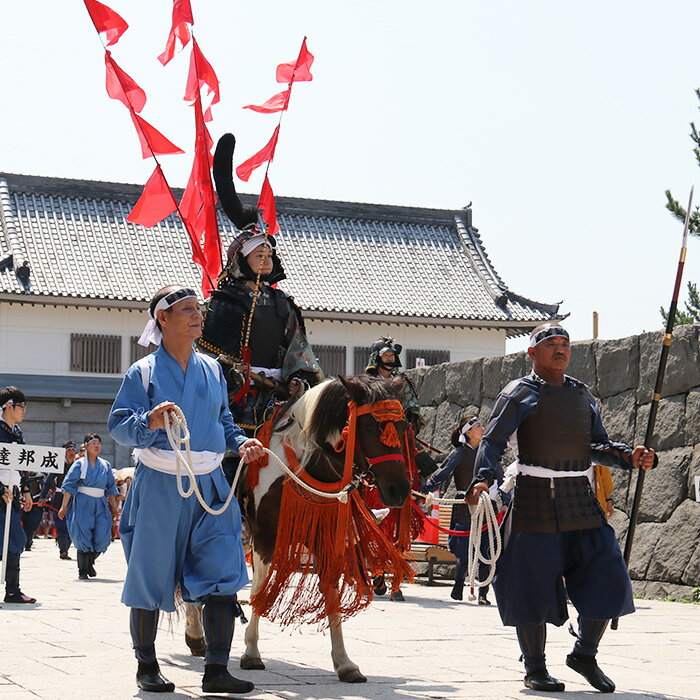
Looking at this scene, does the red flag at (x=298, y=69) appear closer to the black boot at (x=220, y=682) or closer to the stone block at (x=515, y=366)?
the stone block at (x=515, y=366)

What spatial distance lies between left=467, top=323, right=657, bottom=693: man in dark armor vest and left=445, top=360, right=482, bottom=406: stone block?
24.2 ft

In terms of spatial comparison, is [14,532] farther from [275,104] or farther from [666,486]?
[666,486]

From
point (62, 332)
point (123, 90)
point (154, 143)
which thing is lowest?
point (154, 143)

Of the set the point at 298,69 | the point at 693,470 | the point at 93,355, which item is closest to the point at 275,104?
the point at 298,69

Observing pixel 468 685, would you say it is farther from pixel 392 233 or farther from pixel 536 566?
pixel 392 233

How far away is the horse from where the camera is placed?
548 centimetres

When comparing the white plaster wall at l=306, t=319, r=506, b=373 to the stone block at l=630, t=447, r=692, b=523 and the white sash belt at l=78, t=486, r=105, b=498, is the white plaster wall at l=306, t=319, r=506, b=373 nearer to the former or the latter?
the white sash belt at l=78, t=486, r=105, b=498

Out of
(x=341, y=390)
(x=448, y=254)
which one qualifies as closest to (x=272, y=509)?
(x=341, y=390)

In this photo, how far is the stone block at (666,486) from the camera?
33.1ft

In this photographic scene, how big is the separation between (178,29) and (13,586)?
445cm

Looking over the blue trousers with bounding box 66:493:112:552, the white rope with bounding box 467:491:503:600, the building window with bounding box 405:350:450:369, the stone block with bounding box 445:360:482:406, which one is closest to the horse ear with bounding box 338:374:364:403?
the white rope with bounding box 467:491:503:600

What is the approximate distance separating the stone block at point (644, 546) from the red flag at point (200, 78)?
16.5 feet

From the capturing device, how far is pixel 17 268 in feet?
92.7

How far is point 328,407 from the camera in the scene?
578 cm
